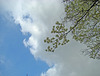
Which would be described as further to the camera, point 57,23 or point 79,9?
point 79,9

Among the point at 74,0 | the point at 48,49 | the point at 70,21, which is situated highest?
the point at 74,0

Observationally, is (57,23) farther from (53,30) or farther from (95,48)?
(95,48)

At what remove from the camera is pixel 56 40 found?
15.3ft

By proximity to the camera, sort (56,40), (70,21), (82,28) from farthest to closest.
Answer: (82,28) < (70,21) < (56,40)

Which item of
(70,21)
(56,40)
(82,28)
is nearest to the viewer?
(56,40)

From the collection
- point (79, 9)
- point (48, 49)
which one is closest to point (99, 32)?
point (79, 9)

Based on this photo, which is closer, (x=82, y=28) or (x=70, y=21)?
(x=70, y=21)

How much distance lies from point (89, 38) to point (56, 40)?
276 centimetres

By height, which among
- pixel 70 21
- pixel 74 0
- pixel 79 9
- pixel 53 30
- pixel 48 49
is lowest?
pixel 48 49

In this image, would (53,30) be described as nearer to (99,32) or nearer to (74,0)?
(74,0)

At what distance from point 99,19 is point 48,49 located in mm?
3595

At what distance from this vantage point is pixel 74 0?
5.22 metres

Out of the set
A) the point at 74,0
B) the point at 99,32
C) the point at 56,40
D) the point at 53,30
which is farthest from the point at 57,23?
the point at 99,32

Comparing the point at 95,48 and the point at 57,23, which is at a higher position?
the point at 57,23
